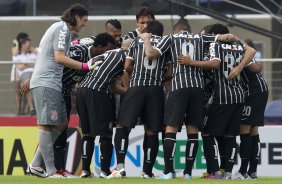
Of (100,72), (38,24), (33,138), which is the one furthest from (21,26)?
(100,72)

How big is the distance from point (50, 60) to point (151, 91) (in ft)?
4.41

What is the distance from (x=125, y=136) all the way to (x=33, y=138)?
13.3 feet

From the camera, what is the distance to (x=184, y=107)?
1619 cm

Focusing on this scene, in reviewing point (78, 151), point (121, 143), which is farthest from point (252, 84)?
point (78, 151)

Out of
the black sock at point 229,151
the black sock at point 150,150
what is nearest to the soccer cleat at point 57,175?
the black sock at point 150,150

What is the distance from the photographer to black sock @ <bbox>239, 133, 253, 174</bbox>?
17.0 m

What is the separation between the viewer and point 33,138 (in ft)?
66.6

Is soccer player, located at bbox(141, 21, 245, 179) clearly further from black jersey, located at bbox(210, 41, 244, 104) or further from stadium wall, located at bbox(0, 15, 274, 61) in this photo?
stadium wall, located at bbox(0, 15, 274, 61)

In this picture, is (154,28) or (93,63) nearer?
(93,63)

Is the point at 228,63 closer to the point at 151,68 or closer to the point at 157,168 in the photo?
the point at 151,68

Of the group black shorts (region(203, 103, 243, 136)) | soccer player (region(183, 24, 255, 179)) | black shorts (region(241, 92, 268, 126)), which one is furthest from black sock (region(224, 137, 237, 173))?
black shorts (region(241, 92, 268, 126))

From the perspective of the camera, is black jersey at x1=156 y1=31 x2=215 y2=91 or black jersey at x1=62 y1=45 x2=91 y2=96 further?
black jersey at x1=62 y1=45 x2=91 y2=96

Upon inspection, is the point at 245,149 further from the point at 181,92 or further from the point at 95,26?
the point at 95,26

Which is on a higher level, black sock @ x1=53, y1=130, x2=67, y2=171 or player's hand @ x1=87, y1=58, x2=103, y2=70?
player's hand @ x1=87, y1=58, x2=103, y2=70
